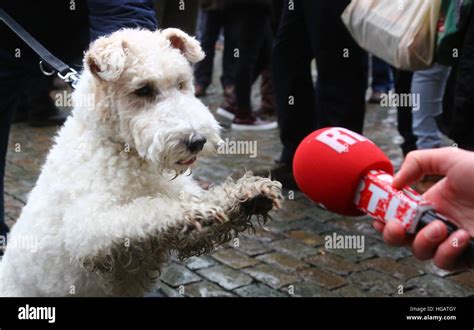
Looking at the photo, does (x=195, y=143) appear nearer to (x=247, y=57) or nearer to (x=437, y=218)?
(x=437, y=218)

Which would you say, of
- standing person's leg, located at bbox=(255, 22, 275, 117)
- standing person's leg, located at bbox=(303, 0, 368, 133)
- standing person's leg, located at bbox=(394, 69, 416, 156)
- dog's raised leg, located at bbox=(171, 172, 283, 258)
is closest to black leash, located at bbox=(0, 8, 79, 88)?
dog's raised leg, located at bbox=(171, 172, 283, 258)

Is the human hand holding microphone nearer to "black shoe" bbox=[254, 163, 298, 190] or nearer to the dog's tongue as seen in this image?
the dog's tongue

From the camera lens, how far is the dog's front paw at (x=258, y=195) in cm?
251

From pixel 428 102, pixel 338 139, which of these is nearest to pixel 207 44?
pixel 428 102

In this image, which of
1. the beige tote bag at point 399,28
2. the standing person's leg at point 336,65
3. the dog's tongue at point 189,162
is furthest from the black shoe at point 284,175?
the dog's tongue at point 189,162

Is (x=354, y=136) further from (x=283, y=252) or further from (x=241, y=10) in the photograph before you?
(x=241, y=10)

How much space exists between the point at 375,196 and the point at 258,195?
0.55 m

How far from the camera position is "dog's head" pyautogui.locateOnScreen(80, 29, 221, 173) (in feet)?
8.87

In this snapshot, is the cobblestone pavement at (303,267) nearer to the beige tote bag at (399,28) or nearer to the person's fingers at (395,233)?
the beige tote bag at (399,28)

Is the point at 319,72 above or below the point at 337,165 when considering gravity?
below

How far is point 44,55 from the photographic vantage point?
3410mm

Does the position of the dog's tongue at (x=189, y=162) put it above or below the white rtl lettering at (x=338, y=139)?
below

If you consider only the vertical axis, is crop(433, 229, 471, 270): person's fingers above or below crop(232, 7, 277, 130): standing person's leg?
above

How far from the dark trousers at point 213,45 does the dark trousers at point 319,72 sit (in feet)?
10.5
